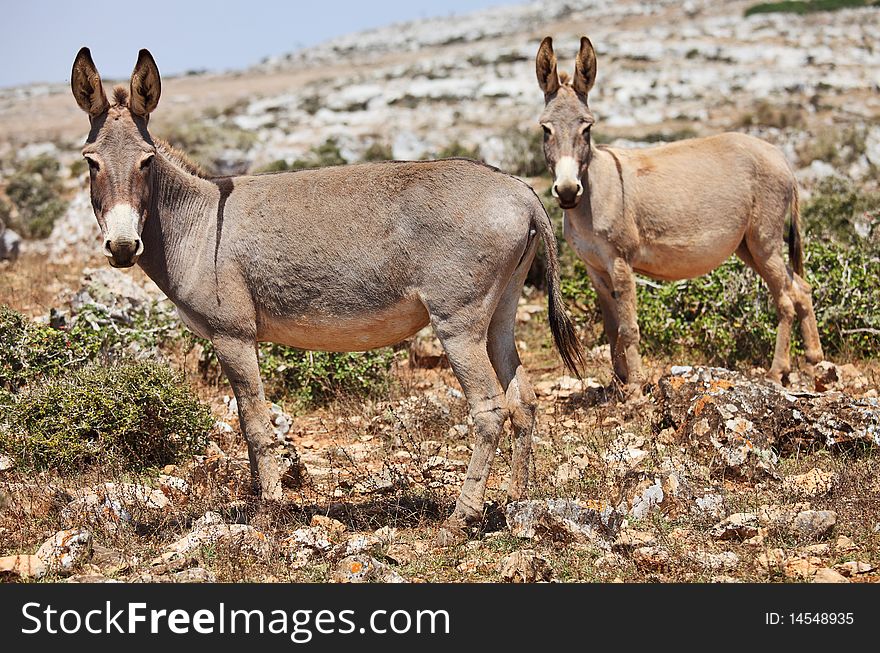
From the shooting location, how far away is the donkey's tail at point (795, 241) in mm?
9750

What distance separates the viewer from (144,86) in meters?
5.89

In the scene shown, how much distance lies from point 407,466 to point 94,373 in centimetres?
265

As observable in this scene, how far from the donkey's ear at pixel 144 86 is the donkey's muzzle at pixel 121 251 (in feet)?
2.97

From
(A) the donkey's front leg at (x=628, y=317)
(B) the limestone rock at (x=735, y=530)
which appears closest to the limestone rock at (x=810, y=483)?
(B) the limestone rock at (x=735, y=530)

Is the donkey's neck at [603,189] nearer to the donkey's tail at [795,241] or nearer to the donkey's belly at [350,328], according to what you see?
the donkey's tail at [795,241]

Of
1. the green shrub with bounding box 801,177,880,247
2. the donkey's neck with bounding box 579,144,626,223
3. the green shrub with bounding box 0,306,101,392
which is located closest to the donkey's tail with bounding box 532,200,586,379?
the donkey's neck with bounding box 579,144,626,223

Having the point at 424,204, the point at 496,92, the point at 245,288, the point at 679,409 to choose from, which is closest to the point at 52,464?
the point at 245,288

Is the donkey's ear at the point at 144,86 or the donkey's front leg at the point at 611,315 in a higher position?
the donkey's ear at the point at 144,86

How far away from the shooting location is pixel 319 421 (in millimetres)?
8703

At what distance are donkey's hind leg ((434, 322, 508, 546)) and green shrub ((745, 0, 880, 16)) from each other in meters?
56.2

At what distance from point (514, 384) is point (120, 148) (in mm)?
3038

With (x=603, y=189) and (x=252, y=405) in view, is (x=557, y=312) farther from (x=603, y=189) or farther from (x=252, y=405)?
(x=603, y=189)

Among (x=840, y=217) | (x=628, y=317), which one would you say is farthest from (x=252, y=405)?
(x=840, y=217)
